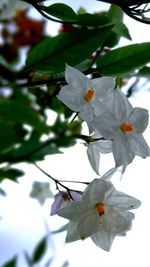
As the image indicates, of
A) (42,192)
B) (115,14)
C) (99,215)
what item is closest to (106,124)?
(99,215)

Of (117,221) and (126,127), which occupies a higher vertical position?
(126,127)

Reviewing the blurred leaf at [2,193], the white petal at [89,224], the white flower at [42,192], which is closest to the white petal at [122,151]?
the white petal at [89,224]

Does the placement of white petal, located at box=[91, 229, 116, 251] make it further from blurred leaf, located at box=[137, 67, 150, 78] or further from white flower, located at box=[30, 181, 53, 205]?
white flower, located at box=[30, 181, 53, 205]

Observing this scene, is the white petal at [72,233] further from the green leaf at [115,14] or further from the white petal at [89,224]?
the green leaf at [115,14]

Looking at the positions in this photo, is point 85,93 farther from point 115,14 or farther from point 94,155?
point 115,14

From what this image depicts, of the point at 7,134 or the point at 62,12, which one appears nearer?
the point at 7,134

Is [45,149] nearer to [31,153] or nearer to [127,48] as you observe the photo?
[31,153]

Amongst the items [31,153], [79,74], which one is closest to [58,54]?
[79,74]
